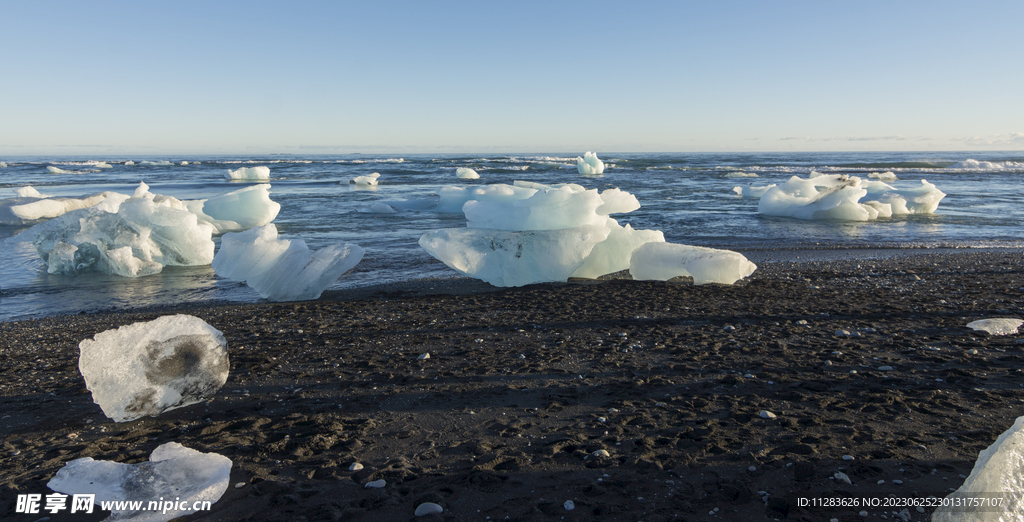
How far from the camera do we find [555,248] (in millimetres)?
6105

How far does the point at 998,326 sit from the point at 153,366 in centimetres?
562

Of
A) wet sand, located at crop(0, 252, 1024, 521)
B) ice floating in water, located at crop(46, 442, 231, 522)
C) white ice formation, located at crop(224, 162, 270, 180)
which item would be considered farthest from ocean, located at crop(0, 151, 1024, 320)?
white ice formation, located at crop(224, 162, 270, 180)

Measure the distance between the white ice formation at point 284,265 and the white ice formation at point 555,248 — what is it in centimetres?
96

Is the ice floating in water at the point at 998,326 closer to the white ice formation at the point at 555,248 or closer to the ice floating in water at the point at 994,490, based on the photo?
the white ice formation at the point at 555,248

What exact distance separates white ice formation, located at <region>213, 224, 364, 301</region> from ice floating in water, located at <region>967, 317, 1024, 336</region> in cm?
539

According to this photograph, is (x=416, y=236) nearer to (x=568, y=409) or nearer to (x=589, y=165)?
(x=568, y=409)

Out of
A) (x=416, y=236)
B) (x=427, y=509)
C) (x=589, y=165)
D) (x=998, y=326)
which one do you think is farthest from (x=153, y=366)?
(x=589, y=165)

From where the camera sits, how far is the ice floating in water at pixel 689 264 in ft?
18.6

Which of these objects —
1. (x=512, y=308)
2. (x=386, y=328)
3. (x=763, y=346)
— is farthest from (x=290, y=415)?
(x=763, y=346)

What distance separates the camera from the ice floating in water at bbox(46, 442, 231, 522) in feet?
6.92

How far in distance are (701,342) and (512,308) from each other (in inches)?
70.6

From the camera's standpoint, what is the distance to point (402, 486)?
7.29 ft

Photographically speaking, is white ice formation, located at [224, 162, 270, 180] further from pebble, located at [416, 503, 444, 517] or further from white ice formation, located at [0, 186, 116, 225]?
pebble, located at [416, 503, 444, 517]

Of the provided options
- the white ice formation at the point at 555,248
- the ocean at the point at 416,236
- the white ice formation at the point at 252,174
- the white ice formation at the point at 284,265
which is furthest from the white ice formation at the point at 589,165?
the white ice formation at the point at 284,265
